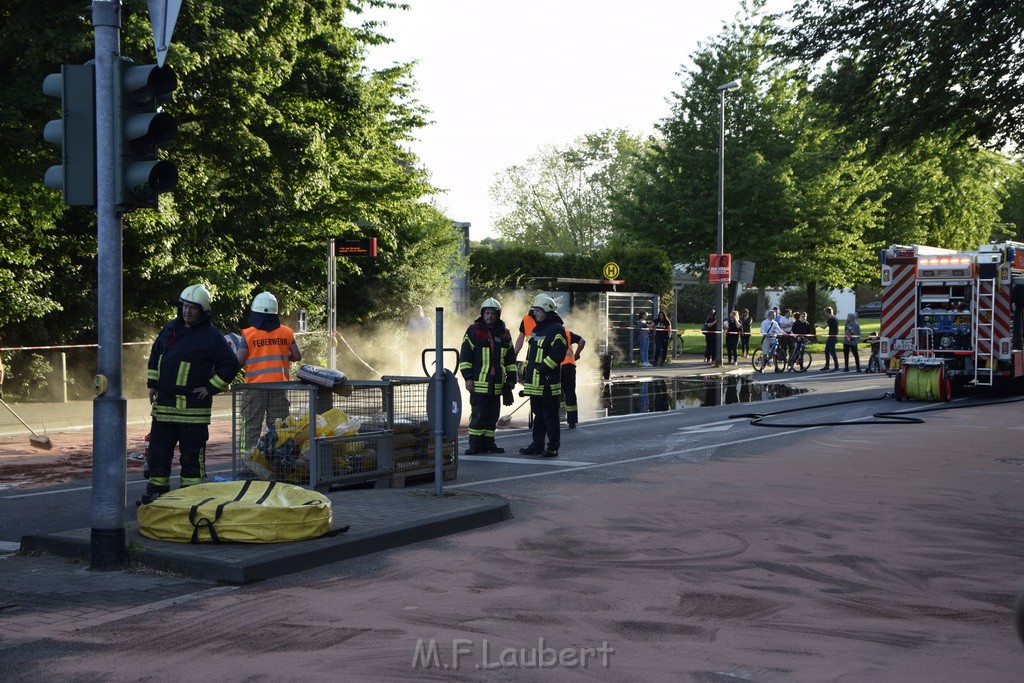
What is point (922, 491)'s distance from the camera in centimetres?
1042

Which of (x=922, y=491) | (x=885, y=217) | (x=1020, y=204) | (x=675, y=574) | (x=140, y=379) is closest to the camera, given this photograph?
(x=675, y=574)

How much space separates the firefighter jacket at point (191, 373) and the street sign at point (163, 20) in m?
2.75

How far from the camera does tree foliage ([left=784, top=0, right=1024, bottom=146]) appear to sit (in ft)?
46.2

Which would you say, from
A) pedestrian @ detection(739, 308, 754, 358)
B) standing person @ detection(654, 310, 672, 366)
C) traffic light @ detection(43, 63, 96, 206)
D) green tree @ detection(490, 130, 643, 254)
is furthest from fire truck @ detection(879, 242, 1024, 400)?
green tree @ detection(490, 130, 643, 254)

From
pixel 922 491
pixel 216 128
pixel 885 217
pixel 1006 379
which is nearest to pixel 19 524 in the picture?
pixel 922 491

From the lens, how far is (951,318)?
20.6 m

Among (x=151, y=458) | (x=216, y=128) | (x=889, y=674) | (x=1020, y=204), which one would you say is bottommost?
(x=889, y=674)

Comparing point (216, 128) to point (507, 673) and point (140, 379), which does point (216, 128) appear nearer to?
point (140, 379)

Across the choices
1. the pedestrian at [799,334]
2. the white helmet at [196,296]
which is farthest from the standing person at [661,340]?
the white helmet at [196,296]

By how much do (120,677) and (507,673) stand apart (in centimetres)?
169

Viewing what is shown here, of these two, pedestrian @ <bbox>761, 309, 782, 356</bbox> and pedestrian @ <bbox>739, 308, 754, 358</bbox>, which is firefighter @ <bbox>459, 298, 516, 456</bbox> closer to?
pedestrian @ <bbox>761, 309, 782, 356</bbox>

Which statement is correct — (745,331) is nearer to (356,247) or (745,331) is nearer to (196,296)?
(356,247)

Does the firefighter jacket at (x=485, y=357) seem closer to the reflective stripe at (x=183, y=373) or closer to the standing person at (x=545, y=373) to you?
the standing person at (x=545, y=373)

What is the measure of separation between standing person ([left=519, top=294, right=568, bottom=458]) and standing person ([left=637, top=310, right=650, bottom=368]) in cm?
1937
